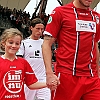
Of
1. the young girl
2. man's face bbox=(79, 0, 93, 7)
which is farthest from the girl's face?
man's face bbox=(79, 0, 93, 7)

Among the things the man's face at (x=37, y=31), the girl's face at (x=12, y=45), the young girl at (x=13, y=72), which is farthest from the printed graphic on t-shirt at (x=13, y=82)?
the man's face at (x=37, y=31)

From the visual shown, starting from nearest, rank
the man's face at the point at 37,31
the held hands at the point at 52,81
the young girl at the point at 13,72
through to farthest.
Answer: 1. the held hands at the point at 52,81
2. the young girl at the point at 13,72
3. the man's face at the point at 37,31

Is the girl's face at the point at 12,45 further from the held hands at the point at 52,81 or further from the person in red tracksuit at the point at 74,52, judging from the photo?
the held hands at the point at 52,81

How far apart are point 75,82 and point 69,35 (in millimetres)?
566

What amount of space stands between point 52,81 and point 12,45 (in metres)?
0.77

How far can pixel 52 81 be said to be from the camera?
3.60 metres

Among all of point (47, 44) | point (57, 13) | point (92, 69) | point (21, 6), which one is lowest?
point (21, 6)

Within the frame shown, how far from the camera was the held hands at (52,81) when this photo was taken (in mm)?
3592

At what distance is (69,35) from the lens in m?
3.85

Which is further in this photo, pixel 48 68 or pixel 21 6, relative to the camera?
pixel 21 6

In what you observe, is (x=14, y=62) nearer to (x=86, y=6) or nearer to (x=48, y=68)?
(x=48, y=68)

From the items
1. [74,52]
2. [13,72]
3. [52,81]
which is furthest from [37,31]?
[52,81]

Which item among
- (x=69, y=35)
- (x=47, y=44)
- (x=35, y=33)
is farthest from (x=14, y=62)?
(x=35, y=33)

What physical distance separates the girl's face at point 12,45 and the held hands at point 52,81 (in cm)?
63
